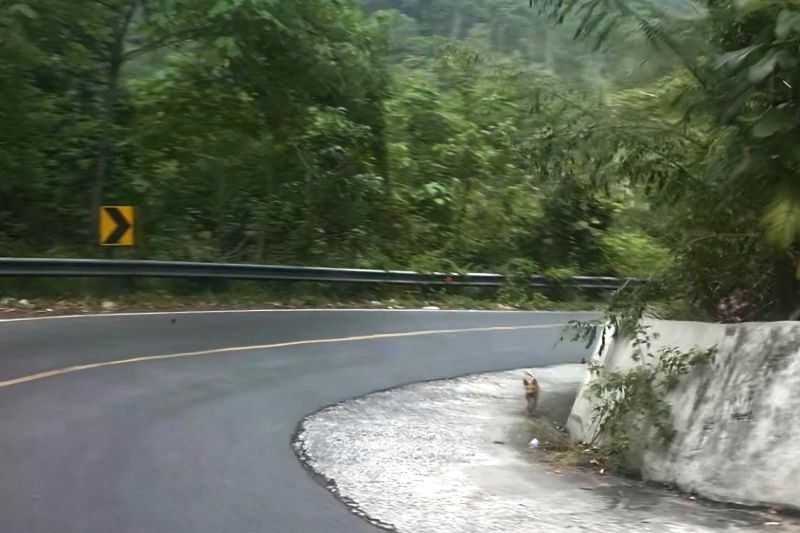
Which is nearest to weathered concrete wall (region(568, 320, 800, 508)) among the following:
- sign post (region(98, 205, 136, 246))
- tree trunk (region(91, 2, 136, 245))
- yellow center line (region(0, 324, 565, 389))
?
yellow center line (region(0, 324, 565, 389))

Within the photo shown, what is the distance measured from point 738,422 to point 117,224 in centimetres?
1296

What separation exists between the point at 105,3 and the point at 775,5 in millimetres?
14347

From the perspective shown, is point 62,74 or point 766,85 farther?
point 62,74

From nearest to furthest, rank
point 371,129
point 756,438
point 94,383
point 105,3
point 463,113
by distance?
point 756,438 → point 94,383 → point 105,3 → point 371,129 → point 463,113

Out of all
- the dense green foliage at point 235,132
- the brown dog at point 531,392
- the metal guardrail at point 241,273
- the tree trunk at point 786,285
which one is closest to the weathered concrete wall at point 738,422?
the tree trunk at point 786,285

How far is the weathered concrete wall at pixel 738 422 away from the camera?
263 inches

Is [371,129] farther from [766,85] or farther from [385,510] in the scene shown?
[385,510]

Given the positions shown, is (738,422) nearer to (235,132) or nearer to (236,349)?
(236,349)

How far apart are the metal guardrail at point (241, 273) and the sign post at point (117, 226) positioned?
0.66 m

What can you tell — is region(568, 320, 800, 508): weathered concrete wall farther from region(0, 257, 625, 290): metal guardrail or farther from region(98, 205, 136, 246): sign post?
region(98, 205, 136, 246): sign post

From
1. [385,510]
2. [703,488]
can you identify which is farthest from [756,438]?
[385,510]

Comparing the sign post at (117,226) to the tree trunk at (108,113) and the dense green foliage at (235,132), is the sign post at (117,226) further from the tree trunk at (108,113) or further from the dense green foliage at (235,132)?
the tree trunk at (108,113)

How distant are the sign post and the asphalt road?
268 cm

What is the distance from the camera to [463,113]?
27734 millimetres
